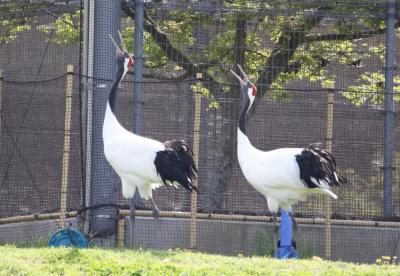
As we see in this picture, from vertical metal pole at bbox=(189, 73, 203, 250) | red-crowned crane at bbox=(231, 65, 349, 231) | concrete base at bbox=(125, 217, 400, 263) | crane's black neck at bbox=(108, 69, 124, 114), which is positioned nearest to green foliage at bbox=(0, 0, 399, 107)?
vertical metal pole at bbox=(189, 73, 203, 250)

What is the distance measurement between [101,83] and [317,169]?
3.40 m

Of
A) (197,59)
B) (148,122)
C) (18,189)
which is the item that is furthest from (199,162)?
(18,189)

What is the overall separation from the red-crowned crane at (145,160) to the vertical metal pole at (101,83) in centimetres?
108

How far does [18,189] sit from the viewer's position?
41.4 feet

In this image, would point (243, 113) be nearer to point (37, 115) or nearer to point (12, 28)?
point (37, 115)

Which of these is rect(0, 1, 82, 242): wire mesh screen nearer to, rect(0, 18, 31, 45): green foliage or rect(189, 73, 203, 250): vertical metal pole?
rect(0, 18, 31, 45): green foliage

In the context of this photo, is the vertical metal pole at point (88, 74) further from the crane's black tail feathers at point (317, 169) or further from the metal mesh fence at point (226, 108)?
the crane's black tail feathers at point (317, 169)

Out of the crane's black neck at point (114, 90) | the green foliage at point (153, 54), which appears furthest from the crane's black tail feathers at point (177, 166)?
the green foliage at point (153, 54)

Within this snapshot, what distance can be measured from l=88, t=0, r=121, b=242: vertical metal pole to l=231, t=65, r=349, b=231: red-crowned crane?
2154mm

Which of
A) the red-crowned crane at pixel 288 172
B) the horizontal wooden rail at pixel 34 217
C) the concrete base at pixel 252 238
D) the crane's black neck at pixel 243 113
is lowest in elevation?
the concrete base at pixel 252 238

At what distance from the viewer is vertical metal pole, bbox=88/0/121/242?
12.3m

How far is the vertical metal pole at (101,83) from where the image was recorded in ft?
40.5

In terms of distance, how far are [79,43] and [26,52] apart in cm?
83

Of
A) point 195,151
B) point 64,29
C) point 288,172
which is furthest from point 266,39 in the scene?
point 288,172
